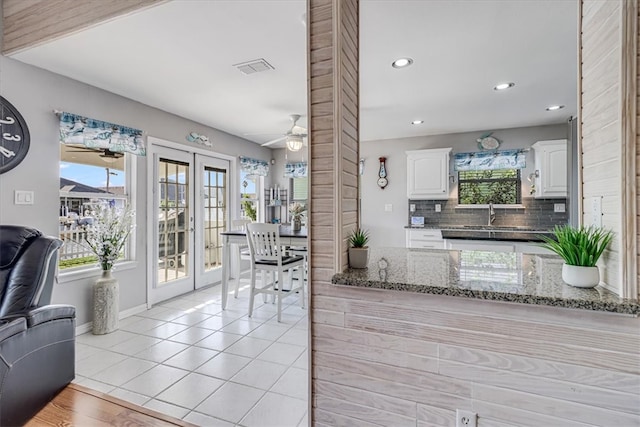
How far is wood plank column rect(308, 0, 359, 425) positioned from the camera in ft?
4.54

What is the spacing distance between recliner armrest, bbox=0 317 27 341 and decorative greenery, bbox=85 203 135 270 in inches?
53.7

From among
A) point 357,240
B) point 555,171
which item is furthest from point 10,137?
point 555,171

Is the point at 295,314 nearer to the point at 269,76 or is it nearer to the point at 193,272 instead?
the point at 193,272

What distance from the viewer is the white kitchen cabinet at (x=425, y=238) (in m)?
4.62

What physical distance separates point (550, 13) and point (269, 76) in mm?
2137

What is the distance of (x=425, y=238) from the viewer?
473 centimetres

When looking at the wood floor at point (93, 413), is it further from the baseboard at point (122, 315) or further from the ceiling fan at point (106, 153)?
the ceiling fan at point (106, 153)

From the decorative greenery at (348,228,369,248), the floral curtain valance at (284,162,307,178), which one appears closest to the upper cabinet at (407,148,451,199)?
the floral curtain valance at (284,162,307,178)

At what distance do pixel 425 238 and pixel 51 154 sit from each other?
15.0 feet

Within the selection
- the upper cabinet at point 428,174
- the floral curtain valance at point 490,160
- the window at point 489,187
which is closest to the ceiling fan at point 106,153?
the upper cabinet at point 428,174

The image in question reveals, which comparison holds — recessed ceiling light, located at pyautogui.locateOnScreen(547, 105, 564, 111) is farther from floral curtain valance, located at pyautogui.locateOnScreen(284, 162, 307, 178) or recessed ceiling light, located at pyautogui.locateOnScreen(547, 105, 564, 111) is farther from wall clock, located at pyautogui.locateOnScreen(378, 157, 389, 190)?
floral curtain valance, located at pyautogui.locateOnScreen(284, 162, 307, 178)

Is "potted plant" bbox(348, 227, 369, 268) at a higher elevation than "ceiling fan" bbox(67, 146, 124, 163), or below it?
below

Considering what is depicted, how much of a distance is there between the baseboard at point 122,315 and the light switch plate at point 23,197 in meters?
1.21

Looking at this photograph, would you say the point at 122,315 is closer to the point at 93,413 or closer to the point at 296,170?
the point at 93,413
